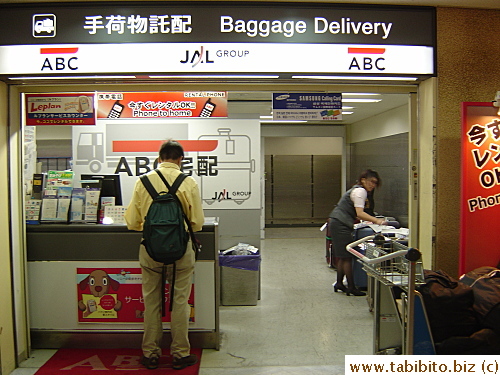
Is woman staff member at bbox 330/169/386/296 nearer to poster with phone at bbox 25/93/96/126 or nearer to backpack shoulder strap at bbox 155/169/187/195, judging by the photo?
backpack shoulder strap at bbox 155/169/187/195

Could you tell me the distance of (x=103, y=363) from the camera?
343 cm

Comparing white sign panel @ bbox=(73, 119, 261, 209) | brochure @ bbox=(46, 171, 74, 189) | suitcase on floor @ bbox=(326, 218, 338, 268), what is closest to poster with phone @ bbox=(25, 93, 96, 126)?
brochure @ bbox=(46, 171, 74, 189)

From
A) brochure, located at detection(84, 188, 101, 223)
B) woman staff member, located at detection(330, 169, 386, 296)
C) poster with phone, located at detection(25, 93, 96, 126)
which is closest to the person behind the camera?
poster with phone, located at detection(25, 93, 96, 126)

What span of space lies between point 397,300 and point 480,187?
961 millimetres

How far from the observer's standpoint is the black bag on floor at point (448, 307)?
2.76 metres

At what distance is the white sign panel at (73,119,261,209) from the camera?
17.9 ft

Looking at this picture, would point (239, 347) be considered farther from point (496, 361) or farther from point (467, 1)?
point (467, 1)

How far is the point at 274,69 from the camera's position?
317cm

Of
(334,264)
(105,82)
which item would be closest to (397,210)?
(334,264)

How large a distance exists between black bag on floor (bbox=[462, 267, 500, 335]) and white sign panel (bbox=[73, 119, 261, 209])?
295cm

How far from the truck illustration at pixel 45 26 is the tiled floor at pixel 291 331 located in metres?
2.40

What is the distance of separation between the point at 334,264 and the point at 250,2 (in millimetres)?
4397

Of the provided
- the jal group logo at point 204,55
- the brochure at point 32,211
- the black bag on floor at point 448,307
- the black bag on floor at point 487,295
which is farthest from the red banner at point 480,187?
the brochure at point 32,211

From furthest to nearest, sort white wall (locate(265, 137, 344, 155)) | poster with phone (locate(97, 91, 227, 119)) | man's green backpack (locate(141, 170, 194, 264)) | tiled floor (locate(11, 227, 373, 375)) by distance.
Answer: white wall (locate(265, 137, 344, 155)) < poster with phone (locate(97, 91, 227, 119)) < tiled floor (locate(11, 227, 373, 375)) < man's green backpack (locate(141, 170, 194, 264))
